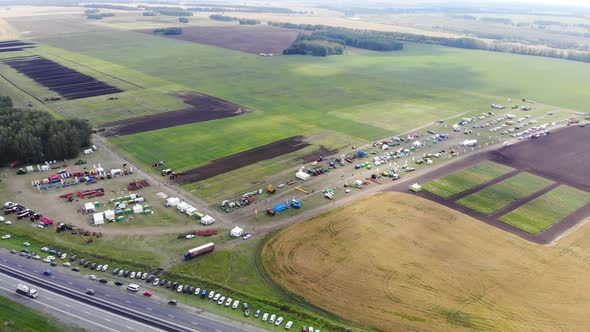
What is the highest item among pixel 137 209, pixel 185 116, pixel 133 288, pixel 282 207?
pixel 185 116

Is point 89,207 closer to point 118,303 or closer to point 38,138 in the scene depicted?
point 118,303

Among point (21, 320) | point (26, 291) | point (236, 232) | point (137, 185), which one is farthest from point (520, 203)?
point (26, 291)

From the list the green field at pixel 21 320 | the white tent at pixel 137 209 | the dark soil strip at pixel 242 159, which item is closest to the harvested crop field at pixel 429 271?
the white tent at pixel 137 209

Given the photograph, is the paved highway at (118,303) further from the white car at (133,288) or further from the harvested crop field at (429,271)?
the harvested crop field at (429,271)

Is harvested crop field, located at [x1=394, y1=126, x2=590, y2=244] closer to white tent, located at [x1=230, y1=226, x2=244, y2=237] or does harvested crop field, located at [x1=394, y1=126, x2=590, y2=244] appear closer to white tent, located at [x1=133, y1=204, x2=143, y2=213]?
white tent, located at [x1=230, y1=226, x2=244, y2=237]

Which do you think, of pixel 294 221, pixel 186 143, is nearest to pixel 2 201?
pixel 186 143
